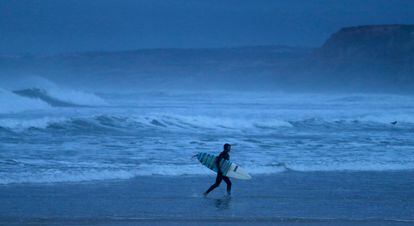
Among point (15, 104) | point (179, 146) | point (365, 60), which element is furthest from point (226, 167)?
point (365, 60)

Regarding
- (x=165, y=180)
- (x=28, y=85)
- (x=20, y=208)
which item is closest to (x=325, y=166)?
(x=165, y=180)

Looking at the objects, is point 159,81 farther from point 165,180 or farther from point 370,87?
point 165,180

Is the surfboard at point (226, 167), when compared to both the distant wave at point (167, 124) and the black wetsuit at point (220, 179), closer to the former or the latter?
the black wetsuit at point (220, 179)

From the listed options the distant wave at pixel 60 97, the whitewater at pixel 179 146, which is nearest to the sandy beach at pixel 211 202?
the whitewater at pixel 179 146

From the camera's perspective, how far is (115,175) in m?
12.0

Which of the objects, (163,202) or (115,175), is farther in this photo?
(115,175)

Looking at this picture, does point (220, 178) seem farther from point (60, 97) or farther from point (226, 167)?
point (60, 97)

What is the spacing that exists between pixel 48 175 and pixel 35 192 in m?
1.38

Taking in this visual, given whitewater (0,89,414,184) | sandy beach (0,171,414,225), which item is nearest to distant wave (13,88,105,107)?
whitewater (0,89,414,184)

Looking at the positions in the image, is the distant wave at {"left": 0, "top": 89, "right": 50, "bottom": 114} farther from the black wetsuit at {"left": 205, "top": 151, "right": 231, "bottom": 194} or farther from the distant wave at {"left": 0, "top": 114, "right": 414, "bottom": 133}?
the black wetsuit at {"left": 205, "top": 151, "right": 231, "bottom": 194}

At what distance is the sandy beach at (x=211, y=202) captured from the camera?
Result: 8.70 meters

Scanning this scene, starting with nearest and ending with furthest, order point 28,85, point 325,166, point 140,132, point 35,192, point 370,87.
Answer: point 35,192
point 325,166
point 140,132
point 28,85
point 370,87

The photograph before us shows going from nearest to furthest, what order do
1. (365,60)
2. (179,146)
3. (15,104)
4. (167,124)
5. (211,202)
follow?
1. (211,202)
2. (179,146)
3. (167,124)
4. (15,104)
5. (365,60)

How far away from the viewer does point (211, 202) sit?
32.8ft
